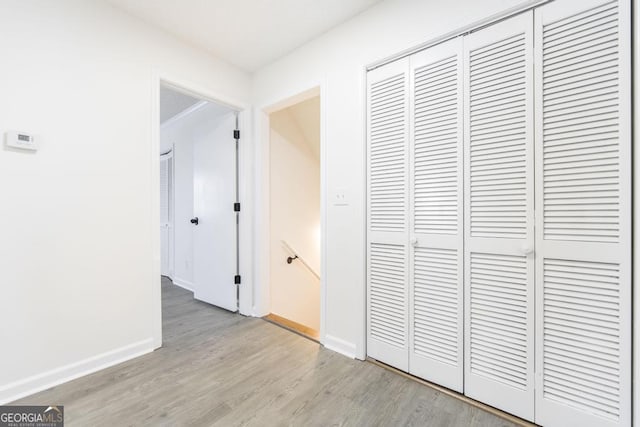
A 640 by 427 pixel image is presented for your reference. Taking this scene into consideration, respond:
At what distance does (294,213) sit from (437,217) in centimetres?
185

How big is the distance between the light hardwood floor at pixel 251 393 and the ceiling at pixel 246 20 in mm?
2477

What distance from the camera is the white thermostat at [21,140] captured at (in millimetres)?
1559

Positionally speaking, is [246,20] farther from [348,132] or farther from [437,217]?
[437,217]

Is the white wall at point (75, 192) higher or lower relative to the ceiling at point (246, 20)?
lower

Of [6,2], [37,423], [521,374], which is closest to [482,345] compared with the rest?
[521,374]

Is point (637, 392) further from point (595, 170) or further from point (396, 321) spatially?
point (396, 321)

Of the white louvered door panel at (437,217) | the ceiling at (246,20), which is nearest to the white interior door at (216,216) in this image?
the ceiling at (246,20)

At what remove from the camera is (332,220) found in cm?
220

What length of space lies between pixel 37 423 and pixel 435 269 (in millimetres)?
2273

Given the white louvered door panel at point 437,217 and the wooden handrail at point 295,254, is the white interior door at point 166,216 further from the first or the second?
the white louvered door panel at point 437,217

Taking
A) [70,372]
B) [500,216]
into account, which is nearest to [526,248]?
[500,216]

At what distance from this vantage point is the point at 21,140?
1.59m

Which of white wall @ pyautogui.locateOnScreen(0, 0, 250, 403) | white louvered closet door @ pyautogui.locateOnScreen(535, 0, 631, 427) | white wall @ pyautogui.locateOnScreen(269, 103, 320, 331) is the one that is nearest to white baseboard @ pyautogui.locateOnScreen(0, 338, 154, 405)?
white wall @ pyautogui.locateOnScreen(0, 0, 250, 403)

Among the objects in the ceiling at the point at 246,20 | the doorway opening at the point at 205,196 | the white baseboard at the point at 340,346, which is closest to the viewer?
the ceiling at the point at 246,20
